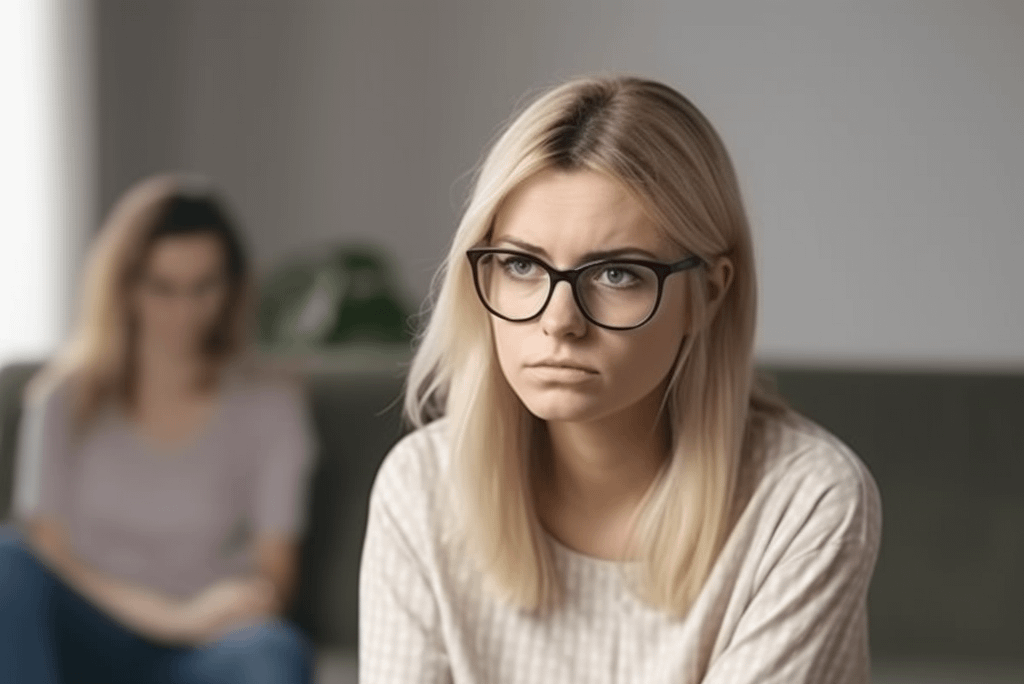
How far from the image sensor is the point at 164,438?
267cm

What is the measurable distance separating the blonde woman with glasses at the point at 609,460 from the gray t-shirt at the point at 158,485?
1.32 meters

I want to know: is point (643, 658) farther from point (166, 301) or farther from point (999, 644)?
point (166, 301)

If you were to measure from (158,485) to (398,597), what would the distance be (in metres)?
1.41

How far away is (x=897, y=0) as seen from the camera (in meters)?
3.19

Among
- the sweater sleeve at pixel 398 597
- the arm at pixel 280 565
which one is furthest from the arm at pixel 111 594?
the sweater sleeve at pixel 398 597

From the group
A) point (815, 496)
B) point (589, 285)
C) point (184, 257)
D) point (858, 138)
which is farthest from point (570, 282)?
point (858, 138)

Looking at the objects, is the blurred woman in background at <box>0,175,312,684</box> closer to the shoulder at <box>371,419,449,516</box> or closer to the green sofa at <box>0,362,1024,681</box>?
the green sofa at <box>0,362,1024,681</box>

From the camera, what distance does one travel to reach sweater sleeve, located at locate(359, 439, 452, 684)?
1.28 meters

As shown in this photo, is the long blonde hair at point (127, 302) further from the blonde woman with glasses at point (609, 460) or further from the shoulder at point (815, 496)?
the shoulder at point (815, 496)

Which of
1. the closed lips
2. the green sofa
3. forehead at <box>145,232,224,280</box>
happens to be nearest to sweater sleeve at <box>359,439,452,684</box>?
the closed lips

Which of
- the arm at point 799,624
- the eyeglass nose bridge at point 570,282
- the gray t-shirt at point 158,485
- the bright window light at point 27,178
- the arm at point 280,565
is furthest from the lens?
the bright window light at point 27,178

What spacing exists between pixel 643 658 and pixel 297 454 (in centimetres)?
134

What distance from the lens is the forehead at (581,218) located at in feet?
3.67

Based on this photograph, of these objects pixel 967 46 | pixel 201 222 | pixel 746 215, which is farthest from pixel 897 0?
pixel 746 215
